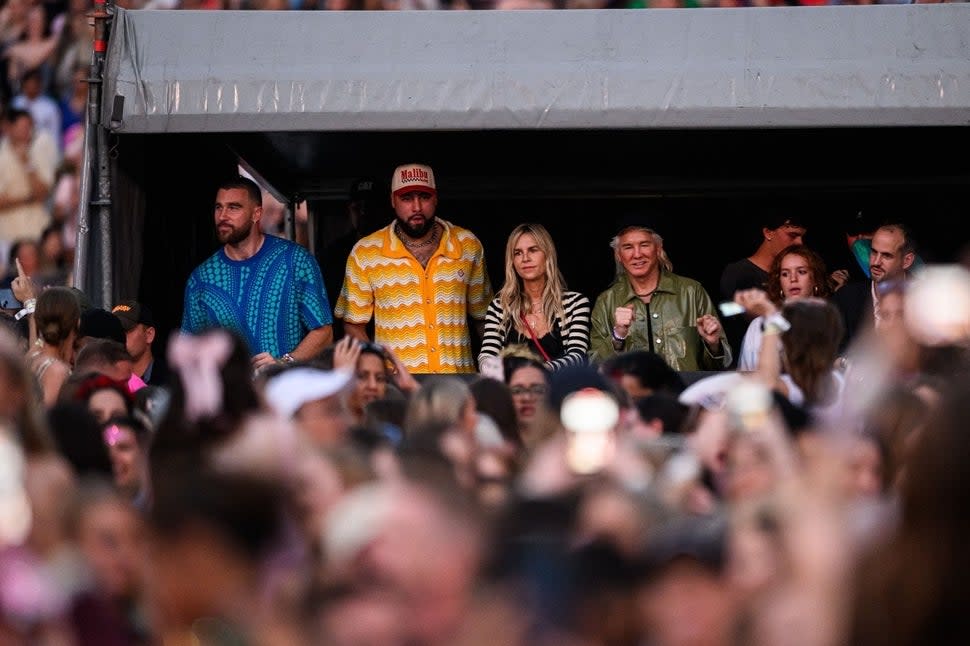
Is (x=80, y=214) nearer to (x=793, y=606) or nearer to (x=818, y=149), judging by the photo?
(x=818, y=149)

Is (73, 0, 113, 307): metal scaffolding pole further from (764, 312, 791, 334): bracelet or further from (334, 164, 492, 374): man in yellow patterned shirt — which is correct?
(764, 312, 791, 334): bracelet

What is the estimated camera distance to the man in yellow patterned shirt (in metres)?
8.02

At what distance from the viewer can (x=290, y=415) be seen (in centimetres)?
508

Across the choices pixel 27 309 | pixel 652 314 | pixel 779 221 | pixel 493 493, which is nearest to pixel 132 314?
pixel 27 309

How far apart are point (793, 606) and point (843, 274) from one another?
5963 millimetres

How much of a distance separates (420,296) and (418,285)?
56mm

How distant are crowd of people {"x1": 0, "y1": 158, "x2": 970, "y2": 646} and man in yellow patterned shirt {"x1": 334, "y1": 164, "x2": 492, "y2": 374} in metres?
1.25

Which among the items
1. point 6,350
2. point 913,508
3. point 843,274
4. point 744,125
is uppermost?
point 744,125

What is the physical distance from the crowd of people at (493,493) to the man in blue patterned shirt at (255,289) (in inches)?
42.0

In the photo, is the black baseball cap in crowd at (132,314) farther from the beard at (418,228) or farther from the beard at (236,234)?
the beard at (418,228)

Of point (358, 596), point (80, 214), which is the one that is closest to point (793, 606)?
point (358, 596)

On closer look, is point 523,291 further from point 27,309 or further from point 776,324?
point 27,309

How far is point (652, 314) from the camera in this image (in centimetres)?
776

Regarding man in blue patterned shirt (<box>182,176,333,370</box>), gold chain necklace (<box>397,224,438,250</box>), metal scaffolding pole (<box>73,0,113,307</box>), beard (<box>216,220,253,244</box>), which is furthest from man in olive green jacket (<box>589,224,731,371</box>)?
metal scaffolding pole (<box>73,0,113,307</box>)
